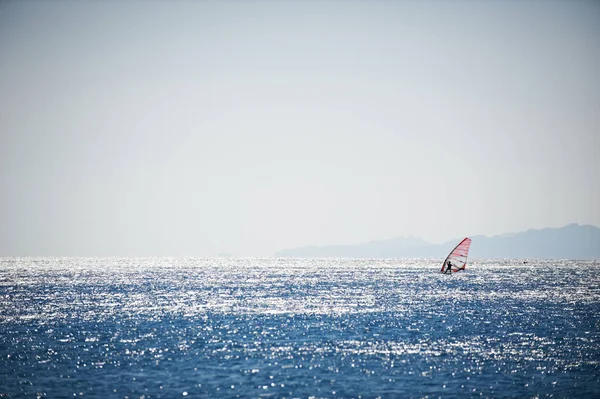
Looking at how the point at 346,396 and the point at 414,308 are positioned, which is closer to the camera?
the point at 346,396

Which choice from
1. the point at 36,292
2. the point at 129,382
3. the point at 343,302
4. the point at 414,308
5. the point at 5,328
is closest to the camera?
the point at 129,382

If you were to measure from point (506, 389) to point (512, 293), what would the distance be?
97294 mm

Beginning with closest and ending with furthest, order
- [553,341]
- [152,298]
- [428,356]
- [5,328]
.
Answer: [428,356]
[553,341]
[5,328]
[152,298]

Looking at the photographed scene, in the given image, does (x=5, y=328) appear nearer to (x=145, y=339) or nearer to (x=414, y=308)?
(x=145, y=339)

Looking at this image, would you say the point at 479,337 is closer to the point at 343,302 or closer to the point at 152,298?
the point at 343,302

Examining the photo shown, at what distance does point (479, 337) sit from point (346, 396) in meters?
31.2

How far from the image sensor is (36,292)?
13162 cm

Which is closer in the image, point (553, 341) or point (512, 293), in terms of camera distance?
point (553, 341)

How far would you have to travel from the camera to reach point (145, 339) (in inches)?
2574

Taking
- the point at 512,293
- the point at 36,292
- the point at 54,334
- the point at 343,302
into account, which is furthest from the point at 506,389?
the point at 36,292

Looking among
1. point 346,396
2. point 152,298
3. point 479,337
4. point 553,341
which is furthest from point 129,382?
point 152,298

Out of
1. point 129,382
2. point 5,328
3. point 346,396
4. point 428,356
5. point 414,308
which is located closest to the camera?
point 346,396

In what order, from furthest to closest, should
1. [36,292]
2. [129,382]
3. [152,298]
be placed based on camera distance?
[36,292], [152,298], [129,382]

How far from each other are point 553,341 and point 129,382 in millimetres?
44945
